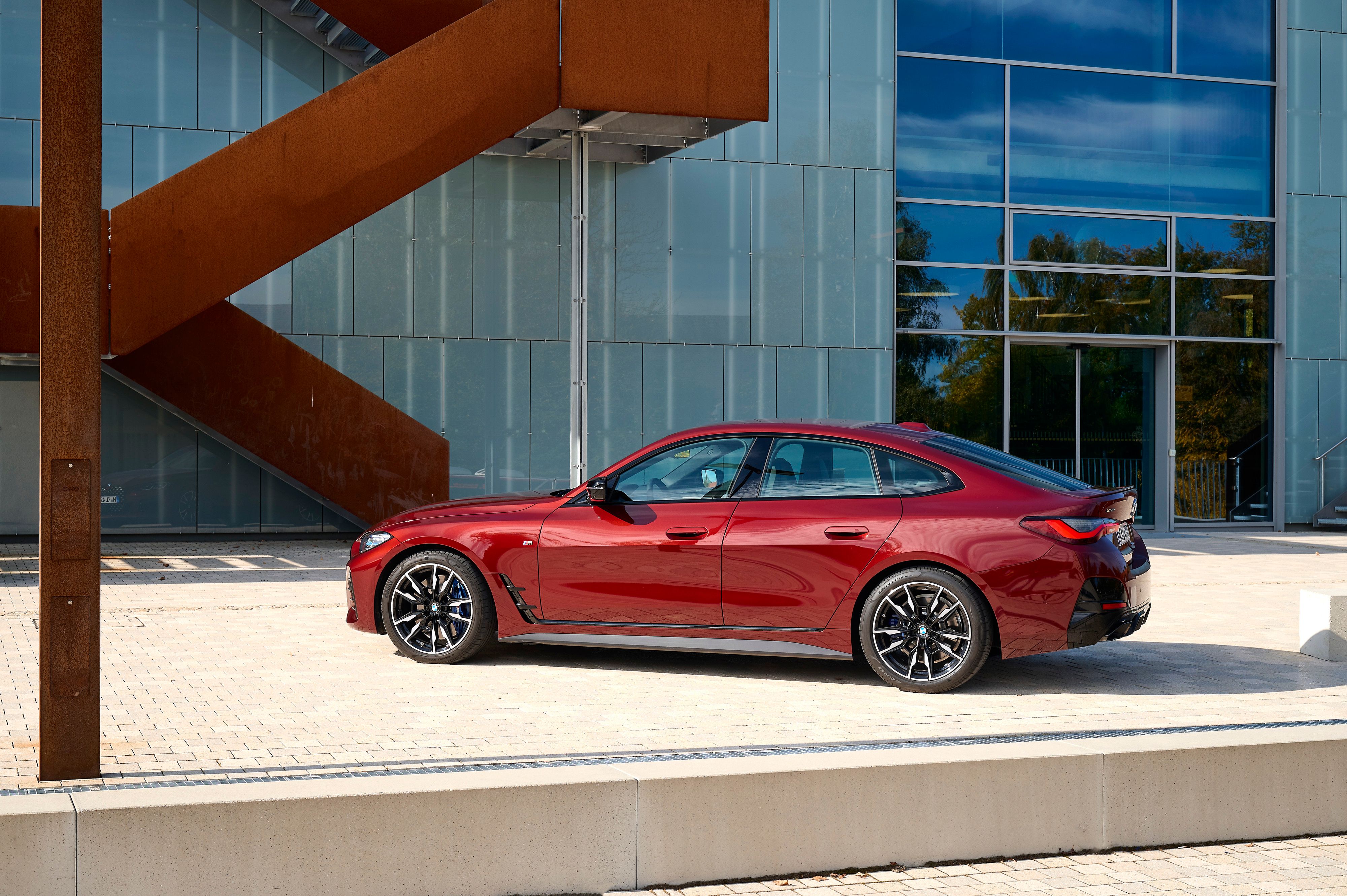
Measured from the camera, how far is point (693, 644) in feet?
26.6

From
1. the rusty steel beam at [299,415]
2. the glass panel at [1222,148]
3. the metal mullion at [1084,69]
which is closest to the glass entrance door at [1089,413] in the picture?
the glass panel at [1222,148]

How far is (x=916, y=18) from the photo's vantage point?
2061 centimetres

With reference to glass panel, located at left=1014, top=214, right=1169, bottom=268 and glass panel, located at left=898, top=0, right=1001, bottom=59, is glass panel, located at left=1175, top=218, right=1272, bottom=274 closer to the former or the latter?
glass panel, located at left=1014, top=214, right=1169, bottom=268

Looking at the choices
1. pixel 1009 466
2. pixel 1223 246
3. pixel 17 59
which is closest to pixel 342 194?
pixel 17 59

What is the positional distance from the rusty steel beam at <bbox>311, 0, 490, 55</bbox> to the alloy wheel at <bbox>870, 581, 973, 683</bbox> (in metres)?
11.9

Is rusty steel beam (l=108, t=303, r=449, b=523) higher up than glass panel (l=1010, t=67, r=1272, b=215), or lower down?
lower down

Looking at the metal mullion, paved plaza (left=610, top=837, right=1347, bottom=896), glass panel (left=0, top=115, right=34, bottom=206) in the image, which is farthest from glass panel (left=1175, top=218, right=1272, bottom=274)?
paved plaza (left=610, top=837, right=1347, bottom=896)

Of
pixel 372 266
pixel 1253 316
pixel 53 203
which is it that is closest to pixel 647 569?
pixel 53 203

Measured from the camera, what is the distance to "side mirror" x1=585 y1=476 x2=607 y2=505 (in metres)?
8.32

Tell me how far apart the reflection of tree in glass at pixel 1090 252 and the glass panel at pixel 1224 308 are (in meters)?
0.61

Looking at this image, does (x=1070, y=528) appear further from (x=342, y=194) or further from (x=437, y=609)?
(x=342, y=194)

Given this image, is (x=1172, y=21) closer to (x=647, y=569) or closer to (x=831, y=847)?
(x=647, y=569)

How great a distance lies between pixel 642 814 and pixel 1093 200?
60.2ft

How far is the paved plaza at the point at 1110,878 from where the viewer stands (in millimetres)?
4992
